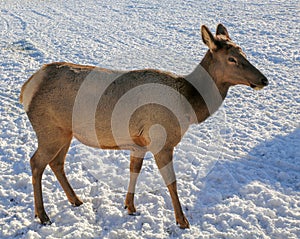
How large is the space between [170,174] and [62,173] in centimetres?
144

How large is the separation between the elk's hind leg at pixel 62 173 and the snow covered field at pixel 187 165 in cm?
11

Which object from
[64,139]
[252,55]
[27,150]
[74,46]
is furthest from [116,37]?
[64,139]

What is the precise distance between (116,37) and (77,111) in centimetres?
1010

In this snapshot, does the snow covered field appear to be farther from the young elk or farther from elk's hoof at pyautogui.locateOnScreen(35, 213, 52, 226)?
the young elk

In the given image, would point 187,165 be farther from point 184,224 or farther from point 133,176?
point 184,224

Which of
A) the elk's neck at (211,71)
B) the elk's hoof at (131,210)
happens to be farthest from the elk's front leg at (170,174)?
the elk's neck at (211,71)

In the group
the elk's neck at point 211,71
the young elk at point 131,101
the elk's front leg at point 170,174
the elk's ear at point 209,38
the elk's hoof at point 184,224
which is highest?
the elk's ear at point 209,38

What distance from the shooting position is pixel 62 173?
4.71 m

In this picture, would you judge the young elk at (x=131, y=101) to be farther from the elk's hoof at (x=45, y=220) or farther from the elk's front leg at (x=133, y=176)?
the elk's hoof at (x=45, y=220)

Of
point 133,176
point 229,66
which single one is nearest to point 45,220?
point 133,176

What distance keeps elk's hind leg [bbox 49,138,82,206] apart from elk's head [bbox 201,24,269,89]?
207 cm

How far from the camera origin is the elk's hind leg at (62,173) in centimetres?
463

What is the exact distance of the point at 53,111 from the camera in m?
4.15

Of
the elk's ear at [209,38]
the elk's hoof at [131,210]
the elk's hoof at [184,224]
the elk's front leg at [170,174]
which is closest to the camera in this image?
the elk's ear at [209,38]
